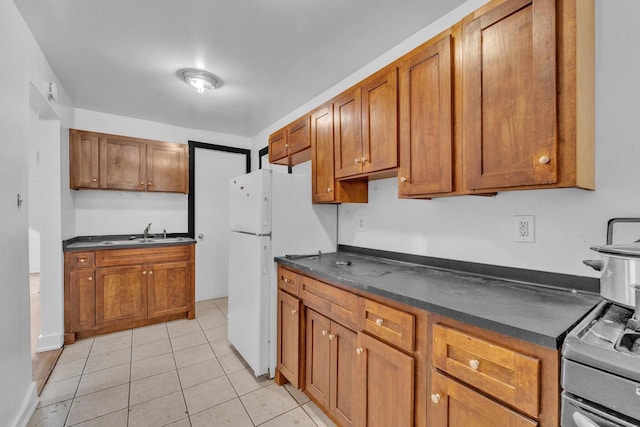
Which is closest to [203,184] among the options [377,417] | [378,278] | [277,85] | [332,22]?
[277,85]

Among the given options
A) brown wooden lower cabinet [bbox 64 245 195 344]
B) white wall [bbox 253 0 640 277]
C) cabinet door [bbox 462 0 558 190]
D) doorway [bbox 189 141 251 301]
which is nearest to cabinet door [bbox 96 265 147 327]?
brown wooden lower cabinet [bbox 64 245 195 344]

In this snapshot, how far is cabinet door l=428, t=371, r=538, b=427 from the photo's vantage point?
869mm

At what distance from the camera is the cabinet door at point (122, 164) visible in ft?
10.4

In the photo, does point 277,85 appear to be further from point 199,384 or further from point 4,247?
point 199,384

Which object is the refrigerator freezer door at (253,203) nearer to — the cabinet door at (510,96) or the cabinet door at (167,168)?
the cabinet door at (510,96)

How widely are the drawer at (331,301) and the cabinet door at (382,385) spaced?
0.12 metres

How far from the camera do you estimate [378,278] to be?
1503mm

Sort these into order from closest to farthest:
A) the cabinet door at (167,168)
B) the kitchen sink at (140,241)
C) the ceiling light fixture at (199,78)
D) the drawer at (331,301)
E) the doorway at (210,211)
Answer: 1. the drawer at (331,301)
2. the ceiling light fixture at (199,78)
3. the kitchen sink at (140,241)
4. the cabinet door at (167,168)
5. the doorway at (210,211)

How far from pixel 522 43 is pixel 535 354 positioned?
113 cm

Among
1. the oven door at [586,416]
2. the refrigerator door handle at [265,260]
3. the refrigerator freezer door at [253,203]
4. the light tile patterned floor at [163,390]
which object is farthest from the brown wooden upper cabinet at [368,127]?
the light tile patterned floor at [163,390]

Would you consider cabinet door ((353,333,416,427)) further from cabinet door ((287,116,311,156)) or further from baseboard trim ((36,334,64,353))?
baseboard trim ((36,334,64,353))

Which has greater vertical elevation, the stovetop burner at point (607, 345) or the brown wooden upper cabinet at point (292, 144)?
the brown wooden upper cabinet at point (292, 144)

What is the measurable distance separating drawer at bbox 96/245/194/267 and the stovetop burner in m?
3.41

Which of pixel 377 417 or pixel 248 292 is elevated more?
pixel 248 292
